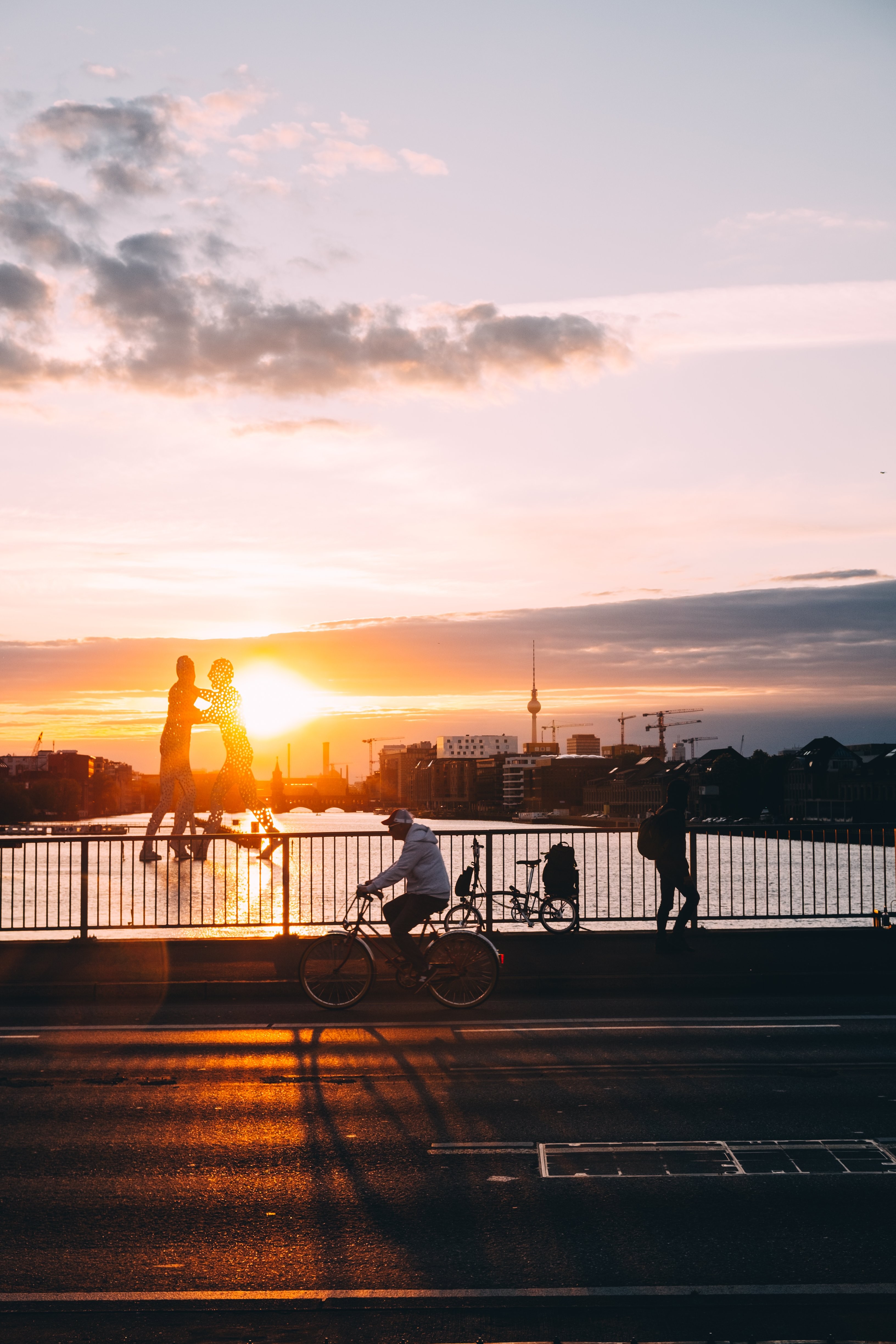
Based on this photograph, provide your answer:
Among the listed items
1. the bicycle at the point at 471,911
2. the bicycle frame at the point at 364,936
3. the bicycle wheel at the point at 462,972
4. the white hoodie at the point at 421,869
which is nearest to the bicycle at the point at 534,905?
the bicycle at the point at 471,911

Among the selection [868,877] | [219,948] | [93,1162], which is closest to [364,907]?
[219,948]

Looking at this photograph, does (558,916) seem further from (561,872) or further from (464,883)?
(464,883)

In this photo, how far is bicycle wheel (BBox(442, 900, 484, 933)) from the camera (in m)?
16.4

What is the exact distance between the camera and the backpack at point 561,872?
19.6 m

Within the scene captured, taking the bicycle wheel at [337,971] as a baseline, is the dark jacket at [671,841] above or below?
above

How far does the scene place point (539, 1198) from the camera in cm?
634

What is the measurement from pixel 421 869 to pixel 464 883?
8298 mm

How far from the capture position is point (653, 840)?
50.6ft

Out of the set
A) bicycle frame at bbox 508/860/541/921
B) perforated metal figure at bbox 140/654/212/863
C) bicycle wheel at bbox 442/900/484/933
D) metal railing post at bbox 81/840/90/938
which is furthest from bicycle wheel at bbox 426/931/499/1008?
perforated metal figure at bbox 140/654/212/863

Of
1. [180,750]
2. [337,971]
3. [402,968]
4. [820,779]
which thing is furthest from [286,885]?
[820,779]

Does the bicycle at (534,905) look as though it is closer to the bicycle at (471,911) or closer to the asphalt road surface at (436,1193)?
the bicycle at (471,911)

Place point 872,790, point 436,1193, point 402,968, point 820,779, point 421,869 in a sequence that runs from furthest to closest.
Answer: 1. point 820,779
2. point 872,790
3. point 402,968
4. point 421,869
5. point 436,1193

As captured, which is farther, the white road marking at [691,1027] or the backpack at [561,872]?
the backpack at [561,872]

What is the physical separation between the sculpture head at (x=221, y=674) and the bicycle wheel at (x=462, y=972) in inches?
689
